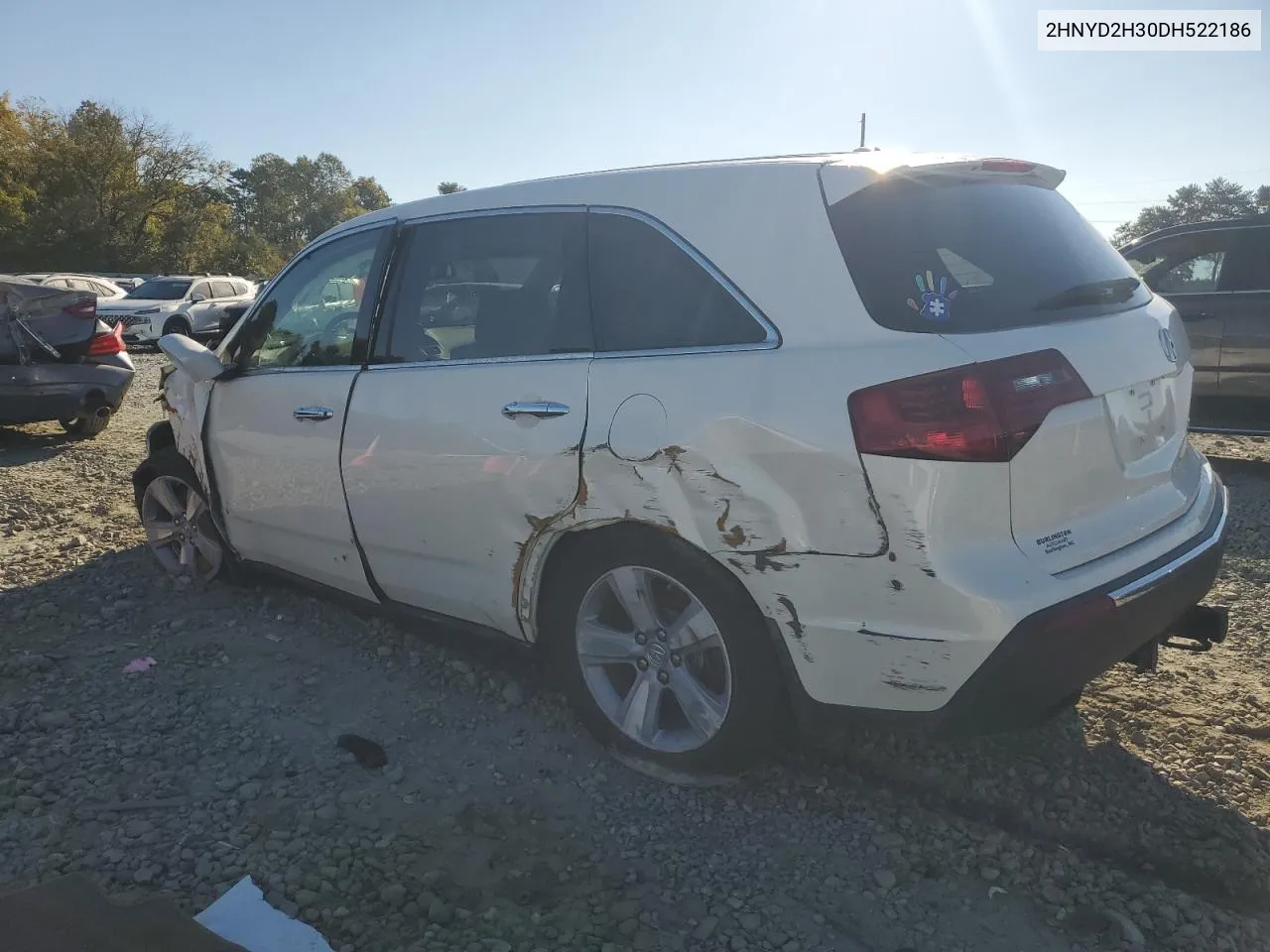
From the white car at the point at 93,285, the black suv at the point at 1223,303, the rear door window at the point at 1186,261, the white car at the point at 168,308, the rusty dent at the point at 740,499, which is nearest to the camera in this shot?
the rusty dent at the point at 740,499

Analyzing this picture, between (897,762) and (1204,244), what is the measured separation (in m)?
5.79

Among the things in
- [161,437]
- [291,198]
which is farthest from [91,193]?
[161,437]

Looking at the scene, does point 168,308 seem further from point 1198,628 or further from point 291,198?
point 291,198

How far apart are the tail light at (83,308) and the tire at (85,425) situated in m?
0.87

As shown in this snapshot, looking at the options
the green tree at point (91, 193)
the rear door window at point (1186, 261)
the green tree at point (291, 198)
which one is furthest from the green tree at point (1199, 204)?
the green tree at point (291, 198)

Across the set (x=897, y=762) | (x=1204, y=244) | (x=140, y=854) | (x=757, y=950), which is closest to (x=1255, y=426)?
(x=1204, y=244)

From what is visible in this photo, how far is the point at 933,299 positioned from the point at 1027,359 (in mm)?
274

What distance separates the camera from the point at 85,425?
848cm

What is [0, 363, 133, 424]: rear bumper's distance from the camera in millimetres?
7613

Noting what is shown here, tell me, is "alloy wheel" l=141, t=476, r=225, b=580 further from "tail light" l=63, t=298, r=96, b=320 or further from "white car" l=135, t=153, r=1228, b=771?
→ "tail light" l=63, t=298, r=96, b=320

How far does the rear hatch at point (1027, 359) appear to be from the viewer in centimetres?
227

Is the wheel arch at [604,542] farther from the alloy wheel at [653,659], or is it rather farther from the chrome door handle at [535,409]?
the chrome door handle at [535,409]

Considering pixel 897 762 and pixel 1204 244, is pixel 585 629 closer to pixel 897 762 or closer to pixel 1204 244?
pixel 897 762

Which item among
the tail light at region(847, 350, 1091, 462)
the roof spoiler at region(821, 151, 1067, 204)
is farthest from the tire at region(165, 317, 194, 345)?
the tail light at region(847, 350, 1091, 462)
